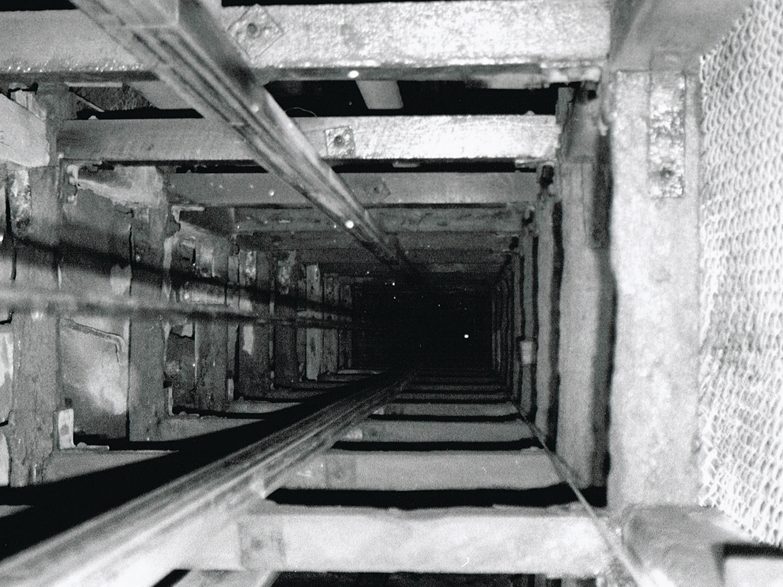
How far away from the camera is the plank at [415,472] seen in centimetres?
312

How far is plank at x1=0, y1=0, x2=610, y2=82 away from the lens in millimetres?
2078

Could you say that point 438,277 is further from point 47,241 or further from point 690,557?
point 690,557

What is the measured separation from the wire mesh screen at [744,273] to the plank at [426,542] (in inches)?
16.1

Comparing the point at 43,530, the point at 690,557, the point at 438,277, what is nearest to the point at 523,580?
the point at 43,530

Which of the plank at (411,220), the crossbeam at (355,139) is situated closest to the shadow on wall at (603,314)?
the crossbeam at (355,139)

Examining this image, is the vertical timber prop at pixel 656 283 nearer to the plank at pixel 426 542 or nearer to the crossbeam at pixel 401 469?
the plank at pixel 426 542

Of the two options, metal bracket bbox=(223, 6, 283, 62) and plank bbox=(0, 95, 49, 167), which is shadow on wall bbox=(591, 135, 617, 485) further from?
plank bbox=(0, 95, 49, 167)

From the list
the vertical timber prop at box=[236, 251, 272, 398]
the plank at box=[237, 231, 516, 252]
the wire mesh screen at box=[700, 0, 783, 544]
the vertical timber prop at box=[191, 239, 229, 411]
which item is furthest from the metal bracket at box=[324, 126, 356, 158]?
the vertical timber prop at box=[236, 251, 272, 398]

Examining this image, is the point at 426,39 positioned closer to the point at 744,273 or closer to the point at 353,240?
the point at 744,273

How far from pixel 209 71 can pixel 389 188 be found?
7.88 ft

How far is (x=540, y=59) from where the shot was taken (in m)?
2.10

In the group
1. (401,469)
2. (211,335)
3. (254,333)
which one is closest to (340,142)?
(401,469)

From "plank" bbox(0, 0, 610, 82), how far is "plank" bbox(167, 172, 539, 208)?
186 cm

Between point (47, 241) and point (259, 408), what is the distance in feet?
9.78
